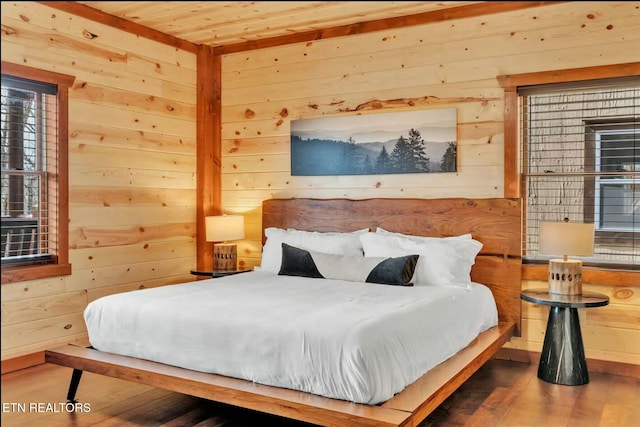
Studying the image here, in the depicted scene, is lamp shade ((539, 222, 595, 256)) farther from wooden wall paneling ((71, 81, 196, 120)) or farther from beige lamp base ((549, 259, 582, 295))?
wooden wall paneling ((71, 81, 196, 120))

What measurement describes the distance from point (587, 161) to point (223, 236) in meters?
2.88

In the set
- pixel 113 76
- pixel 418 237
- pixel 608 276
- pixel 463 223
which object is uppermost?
pixel 113 76

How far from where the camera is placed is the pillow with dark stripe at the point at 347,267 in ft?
12.8

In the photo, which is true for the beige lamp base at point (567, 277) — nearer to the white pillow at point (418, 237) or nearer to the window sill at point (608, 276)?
the window sill at point (608, 276)

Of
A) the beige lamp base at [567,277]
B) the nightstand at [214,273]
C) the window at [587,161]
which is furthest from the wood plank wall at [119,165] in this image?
the beige lamp base at [567,277]

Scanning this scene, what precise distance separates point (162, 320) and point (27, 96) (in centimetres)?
167

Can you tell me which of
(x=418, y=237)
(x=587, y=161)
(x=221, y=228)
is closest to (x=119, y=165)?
(x=221, y=228)

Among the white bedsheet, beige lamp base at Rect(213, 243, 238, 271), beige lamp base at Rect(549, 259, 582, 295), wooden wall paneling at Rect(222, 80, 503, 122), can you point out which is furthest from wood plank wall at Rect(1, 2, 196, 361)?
beige lamp base at Rect(549, 259, 582, 295)

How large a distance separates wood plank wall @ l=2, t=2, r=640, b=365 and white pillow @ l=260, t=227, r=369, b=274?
48 centimetres

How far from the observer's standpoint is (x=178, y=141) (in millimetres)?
5262

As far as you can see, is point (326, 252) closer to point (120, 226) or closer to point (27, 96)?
point (120, 226)

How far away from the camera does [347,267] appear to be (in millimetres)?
4102

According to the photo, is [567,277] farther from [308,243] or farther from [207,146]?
[207,146]

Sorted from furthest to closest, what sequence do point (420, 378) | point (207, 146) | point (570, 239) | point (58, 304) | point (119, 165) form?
point (207, 146) < point (119, 165) < point (58, 304) < point (570, 239) < point (420, 378)
